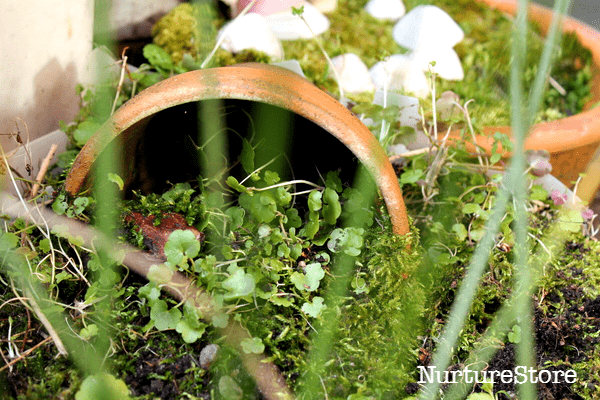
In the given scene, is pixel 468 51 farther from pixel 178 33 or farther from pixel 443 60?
pixel 178 33

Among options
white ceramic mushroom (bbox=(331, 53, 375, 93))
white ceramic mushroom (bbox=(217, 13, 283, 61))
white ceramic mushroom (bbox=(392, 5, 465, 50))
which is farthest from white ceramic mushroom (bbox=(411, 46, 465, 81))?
white ceramic mushroom (bbox=(217, 13, 283, 61))

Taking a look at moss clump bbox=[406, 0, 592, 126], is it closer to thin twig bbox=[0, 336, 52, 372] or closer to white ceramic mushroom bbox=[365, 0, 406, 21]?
white ceramic mushroom bbox=[365, 0, 406, 21]

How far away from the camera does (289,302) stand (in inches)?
36.0

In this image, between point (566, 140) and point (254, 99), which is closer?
point (254, 99)

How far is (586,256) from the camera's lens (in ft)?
3.96

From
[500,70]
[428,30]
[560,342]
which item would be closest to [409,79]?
[428,30]

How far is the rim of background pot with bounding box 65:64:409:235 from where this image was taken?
0.89 m

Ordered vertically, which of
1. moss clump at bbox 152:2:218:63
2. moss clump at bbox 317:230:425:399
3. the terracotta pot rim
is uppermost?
moss clump at bbox 152:2:218:63

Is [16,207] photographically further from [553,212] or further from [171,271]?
[553,212]

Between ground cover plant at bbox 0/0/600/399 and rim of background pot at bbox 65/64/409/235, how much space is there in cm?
10

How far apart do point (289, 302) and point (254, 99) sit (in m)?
0.40

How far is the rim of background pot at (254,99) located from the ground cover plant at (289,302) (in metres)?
0.10

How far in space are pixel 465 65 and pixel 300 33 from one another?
0.71m

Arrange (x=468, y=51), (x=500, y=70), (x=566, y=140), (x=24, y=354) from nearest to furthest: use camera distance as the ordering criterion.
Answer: (x=24, y=354)
(x=566, y=140)
(x=500, y=70)
(x=468, y=51)
